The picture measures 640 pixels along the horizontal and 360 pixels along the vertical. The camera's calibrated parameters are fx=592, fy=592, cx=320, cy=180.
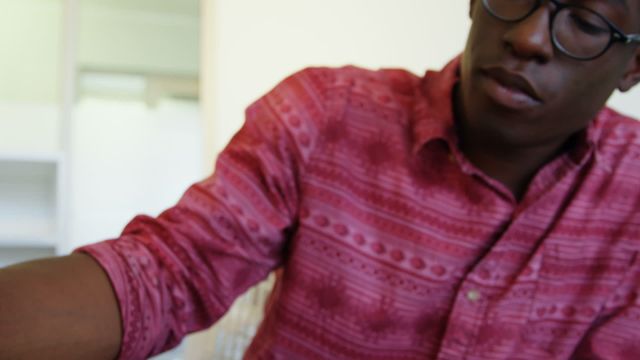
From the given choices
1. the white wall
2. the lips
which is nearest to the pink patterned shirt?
the lips

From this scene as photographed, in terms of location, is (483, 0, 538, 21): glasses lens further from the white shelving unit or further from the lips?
the white shelving unit

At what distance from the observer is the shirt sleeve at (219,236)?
64 cm

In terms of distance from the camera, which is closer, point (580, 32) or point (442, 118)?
point (580, 32)

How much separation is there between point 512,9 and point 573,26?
0.07 m

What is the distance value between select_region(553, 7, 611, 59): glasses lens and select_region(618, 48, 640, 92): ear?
11 cm

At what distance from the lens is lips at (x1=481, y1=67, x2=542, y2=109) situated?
686 millimetres

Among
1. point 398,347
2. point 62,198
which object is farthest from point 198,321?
point 62,198

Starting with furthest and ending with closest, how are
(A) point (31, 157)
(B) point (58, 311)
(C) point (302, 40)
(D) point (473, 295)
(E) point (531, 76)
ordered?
1. (A) point (31, 157)
2. (C) point (302, 40)
3. (D) point (473, 295)
4. (E) point (531, 76)
5. (B) point (58, 311)

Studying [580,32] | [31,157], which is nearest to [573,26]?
[580,32]

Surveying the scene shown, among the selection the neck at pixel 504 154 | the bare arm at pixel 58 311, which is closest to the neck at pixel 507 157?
the neck at pixel 504 154

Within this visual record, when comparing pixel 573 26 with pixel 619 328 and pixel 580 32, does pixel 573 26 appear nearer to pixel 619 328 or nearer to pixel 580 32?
pixel 580 32

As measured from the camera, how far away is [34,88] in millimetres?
2047

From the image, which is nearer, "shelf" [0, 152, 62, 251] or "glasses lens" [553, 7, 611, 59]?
"glasses lens" [553, 7, 611, 59]

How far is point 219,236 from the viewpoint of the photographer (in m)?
0.71
